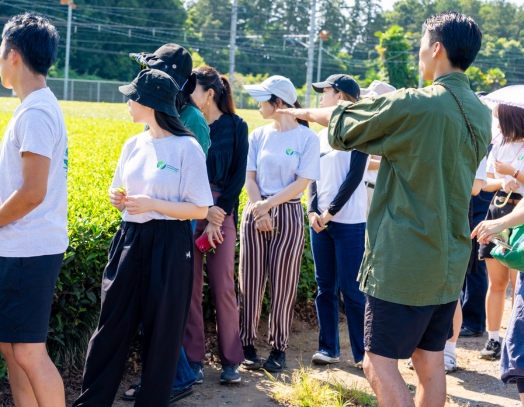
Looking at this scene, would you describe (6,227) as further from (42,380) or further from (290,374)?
(290,374)

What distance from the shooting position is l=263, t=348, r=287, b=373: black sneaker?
174 inches

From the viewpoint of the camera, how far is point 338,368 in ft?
15.2

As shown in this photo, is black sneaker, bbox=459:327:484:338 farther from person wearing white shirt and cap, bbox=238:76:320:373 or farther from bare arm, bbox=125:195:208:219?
bare arm, bbox=125:195:208:219

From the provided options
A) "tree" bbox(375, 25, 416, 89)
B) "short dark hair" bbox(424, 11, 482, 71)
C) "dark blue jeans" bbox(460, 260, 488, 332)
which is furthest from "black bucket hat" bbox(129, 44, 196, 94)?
"tree" bbox(375, 25, 416, 89)

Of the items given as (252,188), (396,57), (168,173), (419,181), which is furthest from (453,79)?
(396,57)

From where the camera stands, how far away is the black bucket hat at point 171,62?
136 inches

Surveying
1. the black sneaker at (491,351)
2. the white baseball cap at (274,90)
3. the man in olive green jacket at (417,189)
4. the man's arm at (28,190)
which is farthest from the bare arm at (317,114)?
the black sneaker at (491,351)

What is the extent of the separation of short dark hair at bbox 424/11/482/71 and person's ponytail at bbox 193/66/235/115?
1.79 metres

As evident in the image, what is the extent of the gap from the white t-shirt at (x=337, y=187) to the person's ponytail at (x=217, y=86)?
0.80 m

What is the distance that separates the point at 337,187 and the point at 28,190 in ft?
8.32

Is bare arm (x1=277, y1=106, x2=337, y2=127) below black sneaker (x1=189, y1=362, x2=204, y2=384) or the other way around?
the other way around

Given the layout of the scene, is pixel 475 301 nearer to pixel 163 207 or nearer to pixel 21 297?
pixel 163 207

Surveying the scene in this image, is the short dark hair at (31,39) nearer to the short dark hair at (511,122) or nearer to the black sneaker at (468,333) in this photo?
the short dark hair at (511,122)

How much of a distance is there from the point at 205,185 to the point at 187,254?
39 cm
